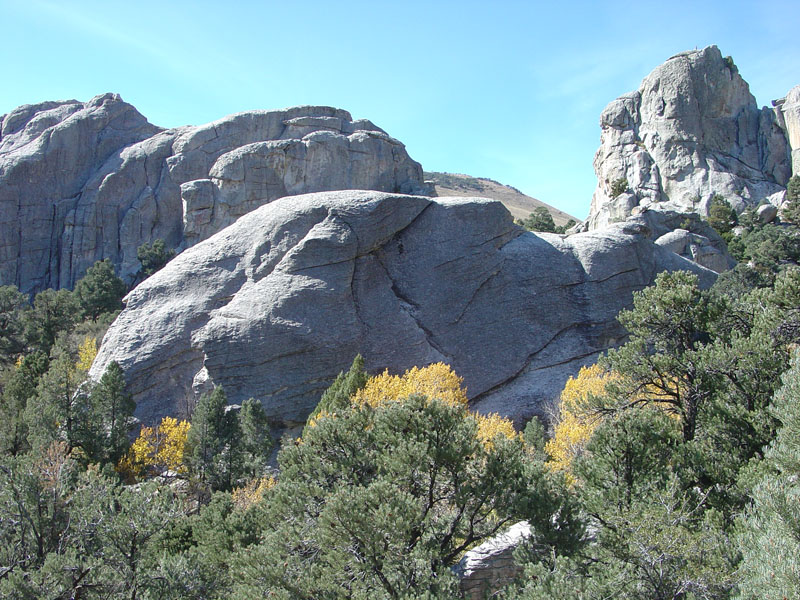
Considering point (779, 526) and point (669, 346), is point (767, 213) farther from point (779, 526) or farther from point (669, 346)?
point (779, 526)

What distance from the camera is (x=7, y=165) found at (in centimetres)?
6750

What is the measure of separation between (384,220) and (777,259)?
32.5 meters

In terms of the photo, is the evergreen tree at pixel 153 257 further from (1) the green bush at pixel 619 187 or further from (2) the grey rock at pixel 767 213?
(2) the grey rock at pixel 767 213

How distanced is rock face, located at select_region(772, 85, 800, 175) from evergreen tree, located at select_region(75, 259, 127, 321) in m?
80.4

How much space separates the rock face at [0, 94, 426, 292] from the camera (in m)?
64.2

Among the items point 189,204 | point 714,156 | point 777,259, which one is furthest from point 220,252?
point 714,156

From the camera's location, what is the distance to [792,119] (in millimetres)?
81188

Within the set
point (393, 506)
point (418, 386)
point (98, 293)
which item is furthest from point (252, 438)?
point (98, 293)

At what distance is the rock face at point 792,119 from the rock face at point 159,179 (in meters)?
49.3

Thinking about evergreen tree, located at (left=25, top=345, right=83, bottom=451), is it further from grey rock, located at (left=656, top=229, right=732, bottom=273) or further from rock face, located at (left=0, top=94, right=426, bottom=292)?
grey rock, located at (left=656, top=229, right=732, bottom=273)

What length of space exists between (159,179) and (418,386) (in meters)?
52.7

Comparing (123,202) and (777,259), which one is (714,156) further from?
(123,202)

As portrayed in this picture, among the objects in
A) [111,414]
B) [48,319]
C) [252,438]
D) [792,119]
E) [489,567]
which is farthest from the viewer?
[792,119]

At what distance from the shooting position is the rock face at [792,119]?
78569 millimetres
